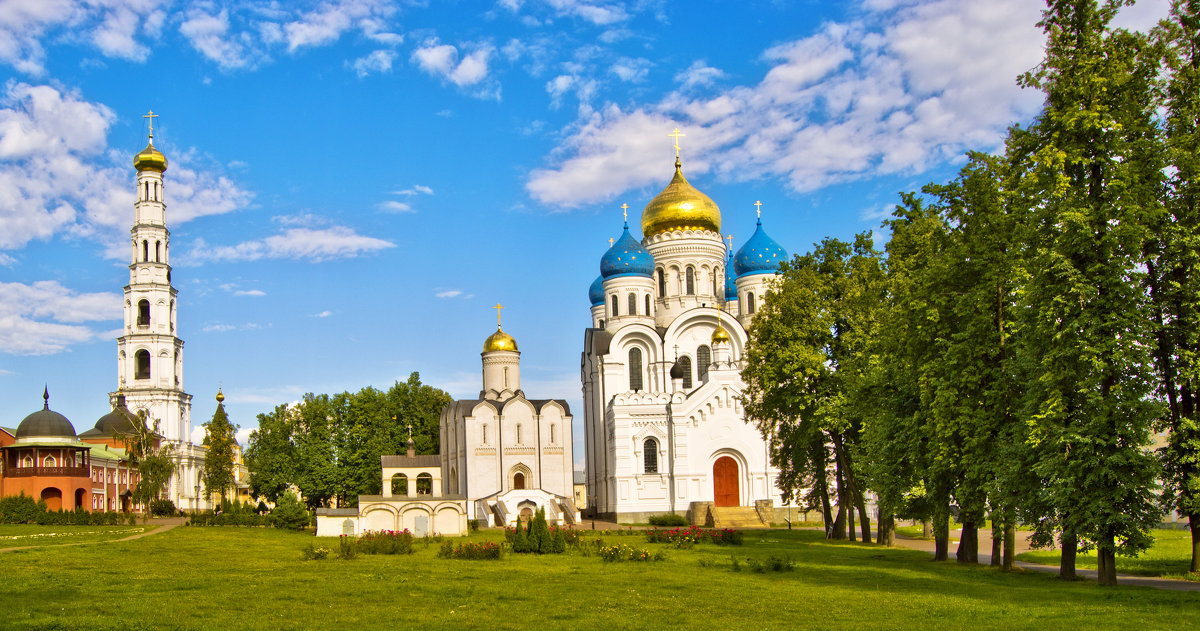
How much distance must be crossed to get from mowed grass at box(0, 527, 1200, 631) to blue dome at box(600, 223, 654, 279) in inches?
1257

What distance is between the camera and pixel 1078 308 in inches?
648

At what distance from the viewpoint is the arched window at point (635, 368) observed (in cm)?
5366

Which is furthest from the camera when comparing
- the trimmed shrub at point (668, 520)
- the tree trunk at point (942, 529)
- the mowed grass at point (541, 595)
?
the trimmed shrub at point (668, 520)

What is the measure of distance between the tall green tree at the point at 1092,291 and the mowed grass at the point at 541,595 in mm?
1397

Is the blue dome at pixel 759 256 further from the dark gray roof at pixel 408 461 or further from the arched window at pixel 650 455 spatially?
the dark gray roof at pixel 408 461

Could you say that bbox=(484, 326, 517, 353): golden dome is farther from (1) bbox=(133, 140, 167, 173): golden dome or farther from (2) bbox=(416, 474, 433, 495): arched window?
(1) bbox=(133, 140, 167, 173): golden dome

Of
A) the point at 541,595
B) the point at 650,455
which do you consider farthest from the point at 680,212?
the point at 541,595

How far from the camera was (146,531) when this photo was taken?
1455 inches

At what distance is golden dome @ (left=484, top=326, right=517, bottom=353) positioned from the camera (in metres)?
57.1

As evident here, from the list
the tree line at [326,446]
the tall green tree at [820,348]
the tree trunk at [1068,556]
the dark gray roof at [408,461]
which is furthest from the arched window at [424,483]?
the tree trunk at [1068,556]

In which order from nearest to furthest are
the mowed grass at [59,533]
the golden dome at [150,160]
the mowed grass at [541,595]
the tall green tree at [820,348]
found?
the mowed grass at [541,595] < the tall green tree at [820,348] < the mowed grass at [59,533] < the golden dome at [150,160]

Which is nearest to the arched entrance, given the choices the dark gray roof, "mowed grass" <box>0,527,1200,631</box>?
the dark gray roof

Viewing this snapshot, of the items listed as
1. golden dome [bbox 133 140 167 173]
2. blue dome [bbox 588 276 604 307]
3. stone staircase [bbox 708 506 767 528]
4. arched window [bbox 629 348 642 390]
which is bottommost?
stone staircase [bbox 708 506 767 528]

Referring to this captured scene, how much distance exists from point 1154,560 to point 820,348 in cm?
1025
